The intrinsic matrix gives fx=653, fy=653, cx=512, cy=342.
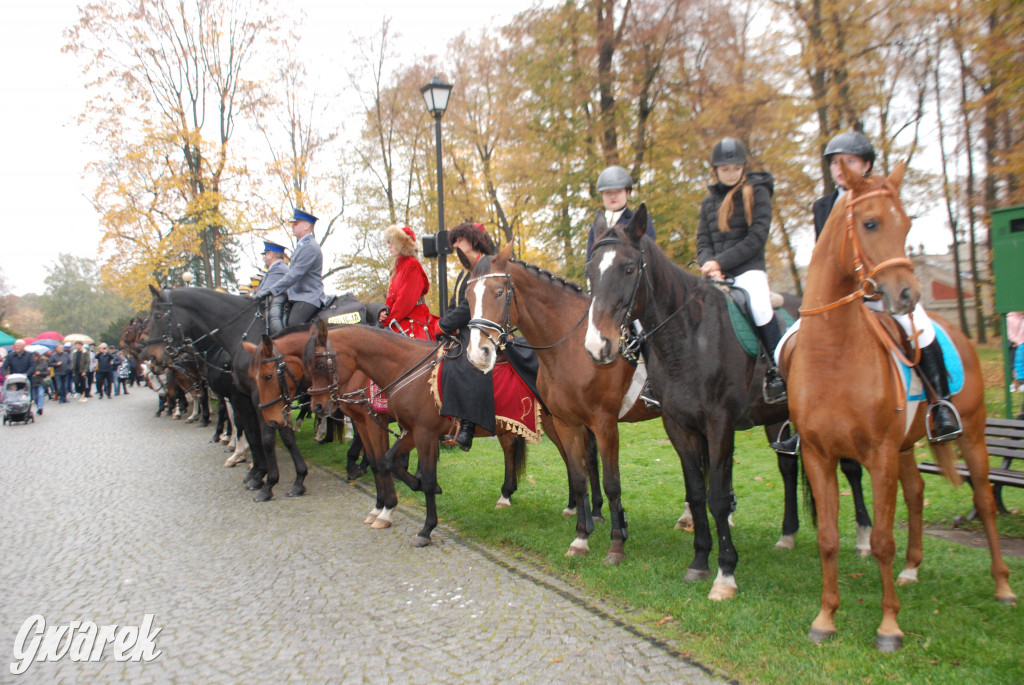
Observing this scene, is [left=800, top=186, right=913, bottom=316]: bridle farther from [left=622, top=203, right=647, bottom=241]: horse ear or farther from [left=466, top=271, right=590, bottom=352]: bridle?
[left=466, top=271, right=590, bottom=352]: bridle

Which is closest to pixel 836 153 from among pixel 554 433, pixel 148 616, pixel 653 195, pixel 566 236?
pixel 554 433

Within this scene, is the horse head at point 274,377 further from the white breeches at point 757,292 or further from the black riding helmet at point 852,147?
the black riding helmet at point 852,147

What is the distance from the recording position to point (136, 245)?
83.3 feet

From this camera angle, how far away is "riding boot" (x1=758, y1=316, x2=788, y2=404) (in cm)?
461

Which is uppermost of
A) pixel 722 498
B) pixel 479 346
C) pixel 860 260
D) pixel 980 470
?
pixel 860 260

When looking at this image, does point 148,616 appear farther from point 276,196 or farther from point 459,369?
point 276,196

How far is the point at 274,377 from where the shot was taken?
748 cm

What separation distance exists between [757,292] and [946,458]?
1.66 m

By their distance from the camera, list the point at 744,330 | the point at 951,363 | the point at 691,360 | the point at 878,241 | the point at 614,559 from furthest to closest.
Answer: the point at 614,559, the point at 744,330, the point at 691,360, the point at 951,363, the point at 878,241

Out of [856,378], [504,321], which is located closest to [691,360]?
[856,378]

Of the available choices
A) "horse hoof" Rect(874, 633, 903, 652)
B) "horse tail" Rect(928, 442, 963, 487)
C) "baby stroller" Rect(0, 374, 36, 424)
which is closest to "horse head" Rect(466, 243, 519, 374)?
"horse hoof" Rect(874, 633, 903, 652)

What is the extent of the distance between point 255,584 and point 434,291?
955 inches

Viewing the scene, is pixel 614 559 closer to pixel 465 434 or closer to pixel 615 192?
pixel 465 434

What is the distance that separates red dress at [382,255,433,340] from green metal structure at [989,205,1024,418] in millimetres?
5941
